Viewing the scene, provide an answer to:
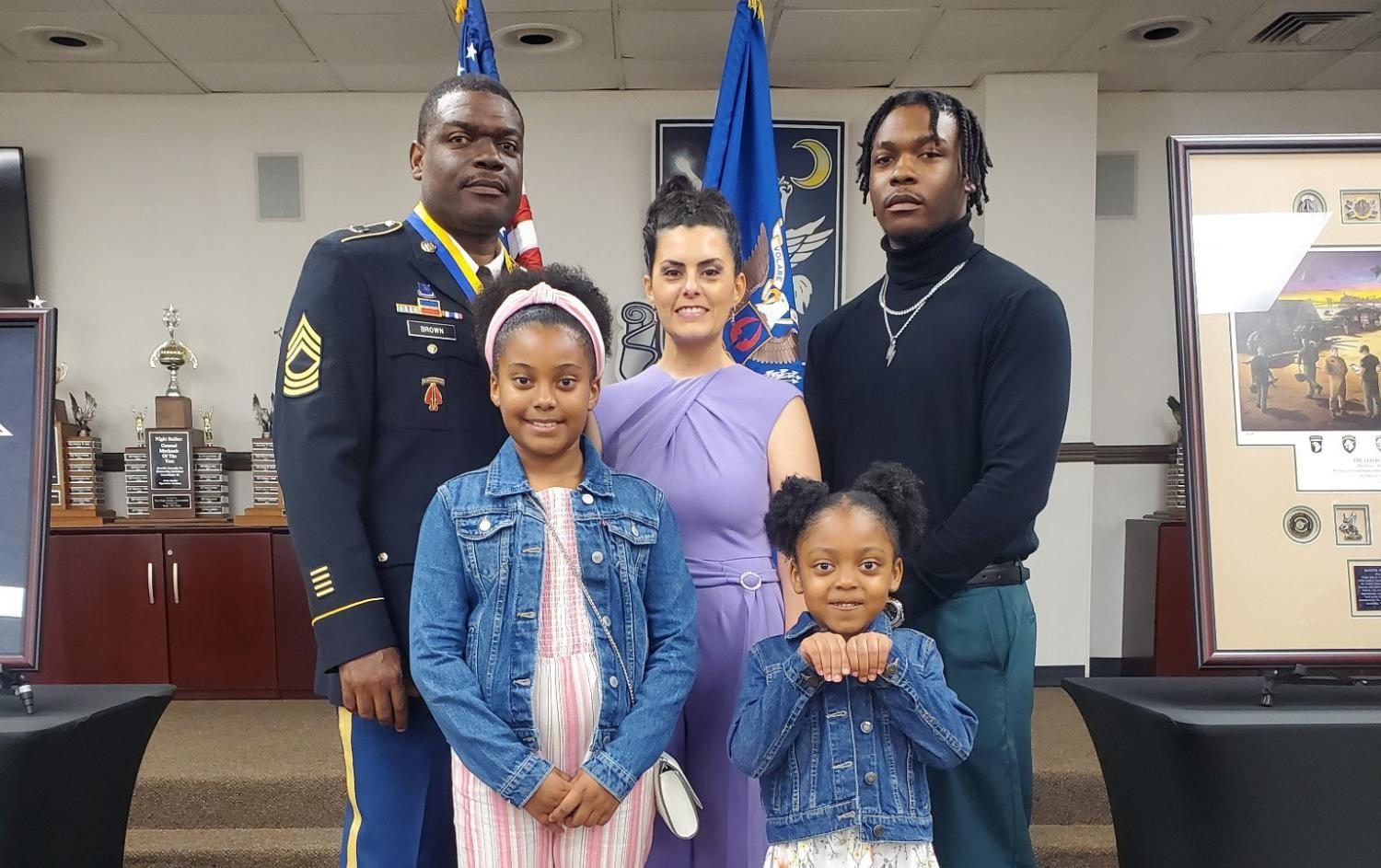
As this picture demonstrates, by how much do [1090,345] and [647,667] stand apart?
391 cm

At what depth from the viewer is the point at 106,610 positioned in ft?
13.6

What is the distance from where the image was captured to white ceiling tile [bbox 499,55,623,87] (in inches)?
170

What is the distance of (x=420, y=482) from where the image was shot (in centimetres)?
155

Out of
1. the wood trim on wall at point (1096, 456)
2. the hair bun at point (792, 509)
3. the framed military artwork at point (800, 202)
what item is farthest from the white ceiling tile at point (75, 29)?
the hair bun at point (792, 509)

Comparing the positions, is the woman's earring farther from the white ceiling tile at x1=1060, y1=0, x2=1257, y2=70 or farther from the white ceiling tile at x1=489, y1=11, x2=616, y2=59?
the white ceiling tile at x1=1060, y1=0, x2=1257, y2=70

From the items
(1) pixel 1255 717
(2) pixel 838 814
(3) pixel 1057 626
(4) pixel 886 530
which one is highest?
(4) pixel 886 530

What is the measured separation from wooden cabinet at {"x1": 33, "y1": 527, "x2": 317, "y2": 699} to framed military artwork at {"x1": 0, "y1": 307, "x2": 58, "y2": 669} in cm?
270

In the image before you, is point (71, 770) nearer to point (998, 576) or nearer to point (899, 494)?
point (899, 494)

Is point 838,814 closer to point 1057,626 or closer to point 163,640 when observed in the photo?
point 1057,626

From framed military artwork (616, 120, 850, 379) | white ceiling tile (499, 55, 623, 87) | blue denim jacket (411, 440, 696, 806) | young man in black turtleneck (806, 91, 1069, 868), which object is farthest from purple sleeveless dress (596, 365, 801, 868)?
white ceiling tile (499, 55, 623, 87)

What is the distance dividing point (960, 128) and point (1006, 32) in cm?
281

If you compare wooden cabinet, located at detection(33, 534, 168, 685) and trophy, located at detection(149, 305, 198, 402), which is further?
trophy, located at detection(149, 305, 198, 402)

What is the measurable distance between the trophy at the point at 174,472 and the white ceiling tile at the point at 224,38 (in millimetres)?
1578

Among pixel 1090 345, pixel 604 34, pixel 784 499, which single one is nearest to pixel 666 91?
pixel 604 34
